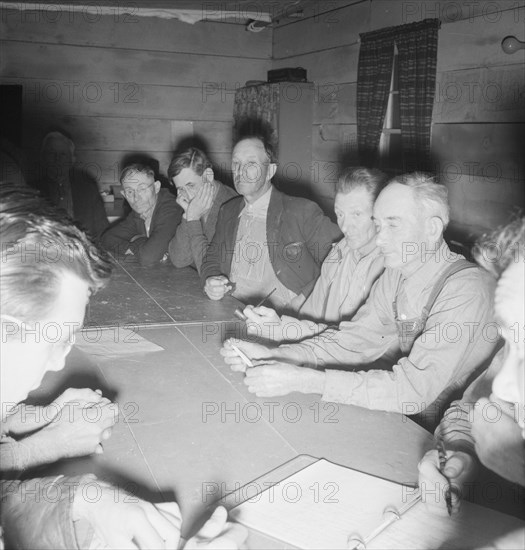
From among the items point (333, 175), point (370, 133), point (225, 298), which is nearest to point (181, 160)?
point (225, 298)

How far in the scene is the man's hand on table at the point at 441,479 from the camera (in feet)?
3.95

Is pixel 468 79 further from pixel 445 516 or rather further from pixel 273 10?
pixel 445 516

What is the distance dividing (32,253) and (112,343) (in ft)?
4.25

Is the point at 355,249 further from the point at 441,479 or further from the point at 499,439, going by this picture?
the point at 441,479

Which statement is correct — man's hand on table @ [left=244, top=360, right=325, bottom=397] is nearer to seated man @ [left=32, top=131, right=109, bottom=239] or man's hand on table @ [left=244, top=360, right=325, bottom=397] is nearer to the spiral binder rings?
the spiral binder rings

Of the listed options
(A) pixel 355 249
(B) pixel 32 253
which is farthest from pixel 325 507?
(A) pixel 355 249

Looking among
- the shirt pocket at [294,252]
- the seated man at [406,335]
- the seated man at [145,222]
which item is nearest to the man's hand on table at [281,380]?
the seated man at [406,335]

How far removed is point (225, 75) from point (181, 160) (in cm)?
333

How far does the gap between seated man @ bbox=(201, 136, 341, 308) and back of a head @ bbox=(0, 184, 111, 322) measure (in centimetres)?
213

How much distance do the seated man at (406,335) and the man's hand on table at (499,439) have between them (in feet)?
0.91

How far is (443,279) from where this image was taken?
1.96 meters

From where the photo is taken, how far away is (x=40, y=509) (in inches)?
43.5

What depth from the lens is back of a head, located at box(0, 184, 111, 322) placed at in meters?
0.92

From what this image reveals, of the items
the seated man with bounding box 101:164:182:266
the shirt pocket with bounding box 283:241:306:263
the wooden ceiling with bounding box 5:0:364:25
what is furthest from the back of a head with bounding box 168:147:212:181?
the wooden ceiling with bounding box 5:0:364:25
